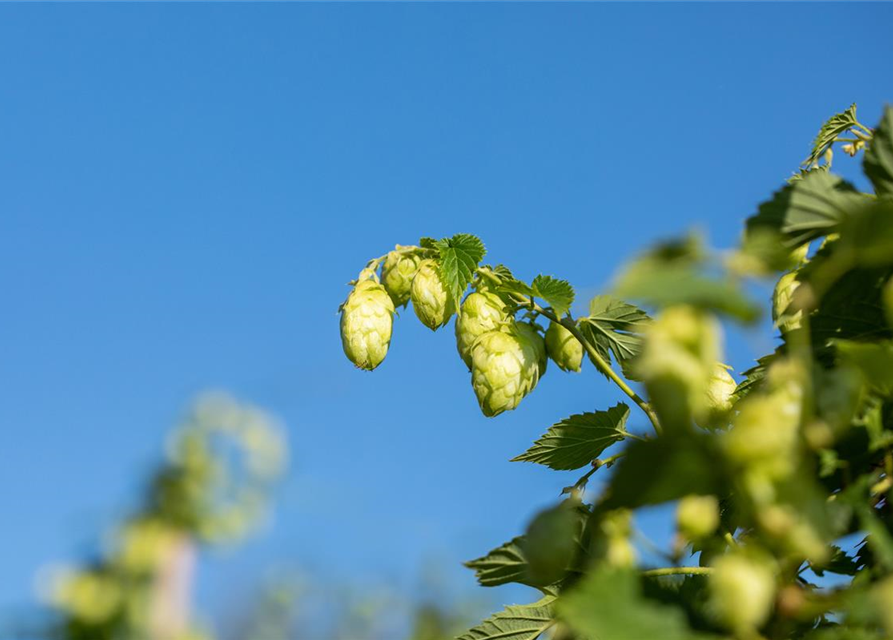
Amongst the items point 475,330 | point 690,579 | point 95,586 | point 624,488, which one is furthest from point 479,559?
point 475,330

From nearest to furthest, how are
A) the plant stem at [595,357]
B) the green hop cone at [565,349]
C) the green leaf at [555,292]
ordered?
the plant stem at [595,357] < the green leaf at [555,292] < the green hop cone at [565,349]

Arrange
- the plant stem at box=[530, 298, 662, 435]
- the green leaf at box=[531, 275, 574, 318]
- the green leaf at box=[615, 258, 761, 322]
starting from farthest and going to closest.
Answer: the green leaf at box=[531, 275, 574, 318] < the plant stem at box=[530, 298, 662, 435] < the green leaf at box=[615, 258, 761, 322]

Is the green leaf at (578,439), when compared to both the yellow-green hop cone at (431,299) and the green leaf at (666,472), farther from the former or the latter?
the green leaf at (666,472)

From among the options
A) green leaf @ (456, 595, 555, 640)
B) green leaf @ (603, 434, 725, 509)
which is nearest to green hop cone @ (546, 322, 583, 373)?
green leaf @ (456, 595, 555, 640)

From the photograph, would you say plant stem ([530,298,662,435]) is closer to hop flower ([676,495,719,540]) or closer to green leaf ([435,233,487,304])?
green leaf ([435,233,487,304])

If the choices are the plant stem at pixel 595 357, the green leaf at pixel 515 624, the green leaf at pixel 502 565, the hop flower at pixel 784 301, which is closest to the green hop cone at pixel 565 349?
the plant stem at pixel 595 357
